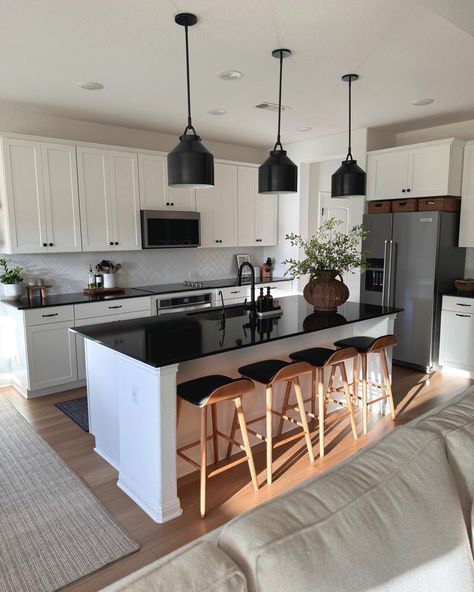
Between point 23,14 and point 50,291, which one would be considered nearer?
point 23,14

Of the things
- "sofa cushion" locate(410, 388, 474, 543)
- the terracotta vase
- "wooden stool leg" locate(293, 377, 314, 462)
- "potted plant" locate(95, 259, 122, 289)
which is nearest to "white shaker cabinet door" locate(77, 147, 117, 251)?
"potted plant" locate(95, 259, 122, 289)

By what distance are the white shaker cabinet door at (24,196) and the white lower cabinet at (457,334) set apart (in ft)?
14.2

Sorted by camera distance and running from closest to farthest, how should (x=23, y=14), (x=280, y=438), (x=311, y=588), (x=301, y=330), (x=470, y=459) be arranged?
(x=311, y=588)
(x=470, y=459)
(x=23, y=14)
(x=301, y=330)
(x=280, y=438)

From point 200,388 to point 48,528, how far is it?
3.59 feet

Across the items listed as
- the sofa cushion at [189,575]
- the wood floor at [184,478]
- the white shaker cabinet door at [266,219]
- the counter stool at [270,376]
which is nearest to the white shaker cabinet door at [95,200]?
the wood floor at [184,478]

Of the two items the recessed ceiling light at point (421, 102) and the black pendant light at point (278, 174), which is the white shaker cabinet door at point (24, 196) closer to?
the black pendant light at point (278, 174)

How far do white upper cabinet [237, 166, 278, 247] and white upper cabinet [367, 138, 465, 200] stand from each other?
1555 millimetres

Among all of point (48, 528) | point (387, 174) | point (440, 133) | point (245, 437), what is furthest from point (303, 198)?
point (48, 528)

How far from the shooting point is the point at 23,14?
2516 millimetres

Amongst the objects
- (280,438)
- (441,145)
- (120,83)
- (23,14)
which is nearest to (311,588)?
(280,438)

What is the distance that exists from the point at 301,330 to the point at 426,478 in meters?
1.71

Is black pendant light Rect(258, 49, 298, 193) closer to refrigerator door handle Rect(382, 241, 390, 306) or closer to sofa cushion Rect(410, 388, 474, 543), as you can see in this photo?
sofa cushion Rect(410, 388, 474, 543)

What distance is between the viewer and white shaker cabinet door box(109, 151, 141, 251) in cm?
486

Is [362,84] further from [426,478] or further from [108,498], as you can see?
[108,498]
